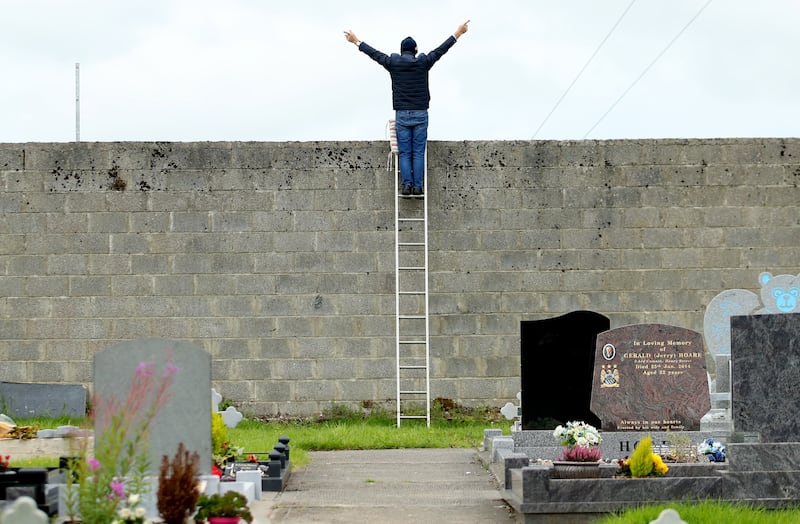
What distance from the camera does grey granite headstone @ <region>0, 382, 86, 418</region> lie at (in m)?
14.1

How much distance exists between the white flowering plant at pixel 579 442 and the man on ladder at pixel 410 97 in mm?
4976

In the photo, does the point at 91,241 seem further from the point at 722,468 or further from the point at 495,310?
the point at 722,468

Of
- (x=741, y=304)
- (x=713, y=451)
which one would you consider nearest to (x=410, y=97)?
(x=741, y=304)

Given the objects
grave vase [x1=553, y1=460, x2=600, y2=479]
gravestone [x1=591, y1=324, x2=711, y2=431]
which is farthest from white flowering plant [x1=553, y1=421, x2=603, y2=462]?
gravestone [x1=591, y1=324, x2=711, y2=431]

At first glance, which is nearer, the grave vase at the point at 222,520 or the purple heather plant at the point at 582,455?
the grave vase at the point at 222,520

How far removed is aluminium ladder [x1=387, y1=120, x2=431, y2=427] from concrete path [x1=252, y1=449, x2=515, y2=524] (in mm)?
2037

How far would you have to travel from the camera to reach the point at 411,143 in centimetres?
1460

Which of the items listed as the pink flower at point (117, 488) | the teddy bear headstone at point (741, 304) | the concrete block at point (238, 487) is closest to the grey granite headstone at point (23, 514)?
the pink flower at point (117, 488)

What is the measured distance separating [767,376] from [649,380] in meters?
1.59

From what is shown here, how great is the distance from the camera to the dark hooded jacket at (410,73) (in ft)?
48.1

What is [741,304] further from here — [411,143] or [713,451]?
[713,451]

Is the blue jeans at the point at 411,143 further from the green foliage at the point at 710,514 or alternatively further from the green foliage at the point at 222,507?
the green foliage at the point at 222,507

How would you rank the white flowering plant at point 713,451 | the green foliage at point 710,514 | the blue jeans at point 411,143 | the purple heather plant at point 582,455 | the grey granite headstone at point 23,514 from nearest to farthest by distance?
1. the grey granite headstone at point 23,514
2. the green foliage at point 710,514
3. the purple heather plant at point 582,455
4. the white flowering plant at point 713,451
5. the blue jeans at point 411,143

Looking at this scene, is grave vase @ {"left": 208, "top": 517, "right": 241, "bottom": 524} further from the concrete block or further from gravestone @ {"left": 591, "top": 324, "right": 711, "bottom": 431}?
gravestone @ {"left": 591, "top": 324, "right": 711, "bottom": 431}
